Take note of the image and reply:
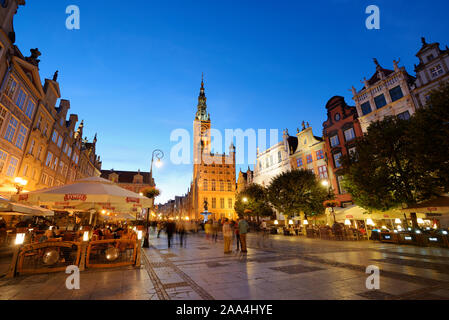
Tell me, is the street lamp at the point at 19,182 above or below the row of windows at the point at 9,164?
below

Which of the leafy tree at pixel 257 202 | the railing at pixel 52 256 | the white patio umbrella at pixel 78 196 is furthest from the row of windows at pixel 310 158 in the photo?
the railing at pixel 52 256

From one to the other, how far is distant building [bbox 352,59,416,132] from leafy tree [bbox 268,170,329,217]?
845cm

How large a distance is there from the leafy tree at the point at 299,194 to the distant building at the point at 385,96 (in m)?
8.45

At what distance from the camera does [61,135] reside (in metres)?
28.1

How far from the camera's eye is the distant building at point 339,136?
87.1 feet

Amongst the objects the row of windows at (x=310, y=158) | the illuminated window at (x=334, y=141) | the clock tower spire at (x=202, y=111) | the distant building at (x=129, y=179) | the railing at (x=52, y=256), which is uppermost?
the clock tower spire at (x=202, y=111)

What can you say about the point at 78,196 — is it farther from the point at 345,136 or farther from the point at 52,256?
the point at 345,136

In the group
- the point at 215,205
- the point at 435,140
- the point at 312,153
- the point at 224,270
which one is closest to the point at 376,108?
the point at 312,153

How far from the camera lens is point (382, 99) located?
80.8 feet

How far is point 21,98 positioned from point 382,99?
125 ft

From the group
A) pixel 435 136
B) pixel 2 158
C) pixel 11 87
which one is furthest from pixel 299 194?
pixel 11 87

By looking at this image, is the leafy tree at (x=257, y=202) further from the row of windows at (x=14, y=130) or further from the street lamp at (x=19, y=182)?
the row of windows at (x=14, y=130)
